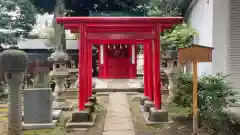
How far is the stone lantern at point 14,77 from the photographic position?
5516 mm

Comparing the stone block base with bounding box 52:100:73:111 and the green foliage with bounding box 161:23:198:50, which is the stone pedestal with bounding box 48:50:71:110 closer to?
the stone block base with bounding box 52:100:73:111

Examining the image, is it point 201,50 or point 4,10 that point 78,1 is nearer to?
point 4,10

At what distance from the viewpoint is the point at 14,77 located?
18.3 ft

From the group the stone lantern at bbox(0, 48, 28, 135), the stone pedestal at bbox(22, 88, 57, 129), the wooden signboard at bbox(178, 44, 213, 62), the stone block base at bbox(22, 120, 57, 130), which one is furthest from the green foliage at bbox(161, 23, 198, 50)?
the stone lantern at bbox(0, 48, 28, 135)

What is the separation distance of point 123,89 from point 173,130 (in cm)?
743

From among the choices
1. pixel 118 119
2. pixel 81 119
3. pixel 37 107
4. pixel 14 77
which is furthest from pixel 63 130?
pixel 14 77

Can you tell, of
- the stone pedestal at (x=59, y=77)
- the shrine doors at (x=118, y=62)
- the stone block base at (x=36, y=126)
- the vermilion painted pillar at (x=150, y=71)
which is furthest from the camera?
the shrine doors at (x=118, y=62)

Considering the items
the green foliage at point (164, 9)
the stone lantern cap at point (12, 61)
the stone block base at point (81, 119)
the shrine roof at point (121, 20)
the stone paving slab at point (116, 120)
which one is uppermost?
the green foliage at point (164, 9)

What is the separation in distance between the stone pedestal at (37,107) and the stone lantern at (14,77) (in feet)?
4.05

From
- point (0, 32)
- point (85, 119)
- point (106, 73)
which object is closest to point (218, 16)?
point (85, 119)

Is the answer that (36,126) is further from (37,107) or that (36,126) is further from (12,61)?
(12,61)

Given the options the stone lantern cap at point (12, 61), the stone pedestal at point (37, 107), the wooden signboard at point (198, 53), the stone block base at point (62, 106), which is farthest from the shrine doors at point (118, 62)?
the stone lantern cap at point (12, 61)

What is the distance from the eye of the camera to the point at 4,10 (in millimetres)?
16750

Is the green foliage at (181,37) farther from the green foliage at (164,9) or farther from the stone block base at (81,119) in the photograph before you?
the stone block base at (81,119)
